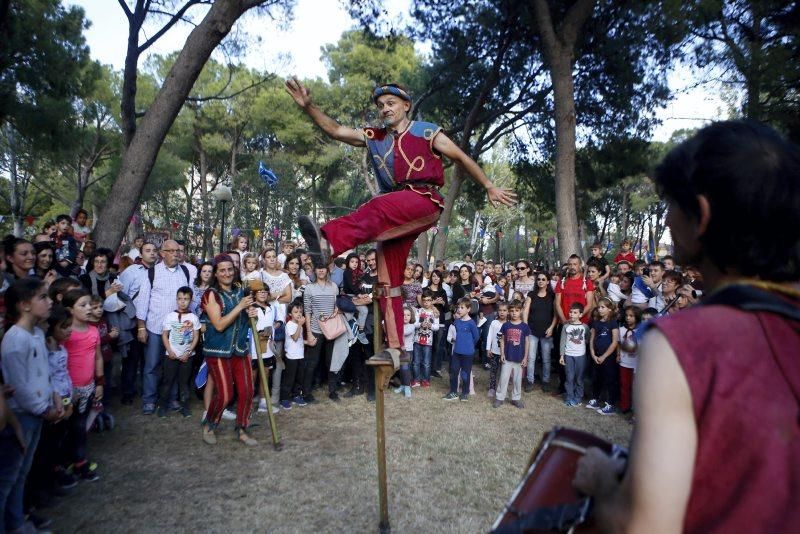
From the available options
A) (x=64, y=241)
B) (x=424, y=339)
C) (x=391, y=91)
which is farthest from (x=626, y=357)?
(x=64, y=241)

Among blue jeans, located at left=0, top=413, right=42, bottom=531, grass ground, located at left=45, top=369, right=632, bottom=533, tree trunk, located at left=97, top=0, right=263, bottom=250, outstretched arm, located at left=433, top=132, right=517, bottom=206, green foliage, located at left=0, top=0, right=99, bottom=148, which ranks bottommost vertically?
grass ground, located at left=45, top=369, right=632, bottom=533

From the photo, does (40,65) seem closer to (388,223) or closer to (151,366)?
(151,366)

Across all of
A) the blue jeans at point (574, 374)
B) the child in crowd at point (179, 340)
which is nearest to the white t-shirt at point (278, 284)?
the child in crowd at point (179, 340)

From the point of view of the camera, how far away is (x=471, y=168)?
359 cm

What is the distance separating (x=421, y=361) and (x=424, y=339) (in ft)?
1.44

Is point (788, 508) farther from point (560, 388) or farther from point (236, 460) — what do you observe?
point (560, 388)

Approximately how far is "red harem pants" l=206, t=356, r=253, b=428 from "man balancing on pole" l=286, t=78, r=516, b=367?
222 centimetres

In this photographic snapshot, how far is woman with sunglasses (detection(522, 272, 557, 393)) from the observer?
830 centimetres

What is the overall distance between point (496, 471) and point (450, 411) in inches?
81.0

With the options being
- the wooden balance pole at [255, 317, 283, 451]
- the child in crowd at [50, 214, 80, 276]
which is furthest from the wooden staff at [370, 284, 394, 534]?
the child in crowd at [50, 214, 80, 276]

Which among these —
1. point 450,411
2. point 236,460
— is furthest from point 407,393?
point 236,460

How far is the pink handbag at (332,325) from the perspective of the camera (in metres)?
7.48

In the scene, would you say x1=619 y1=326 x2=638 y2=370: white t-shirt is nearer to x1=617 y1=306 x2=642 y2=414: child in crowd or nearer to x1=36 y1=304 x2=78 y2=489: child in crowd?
x1=617 y1=306 x2=642 y2=414: child in crowd

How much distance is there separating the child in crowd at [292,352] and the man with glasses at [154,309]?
1.37 meters
